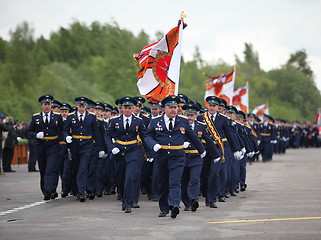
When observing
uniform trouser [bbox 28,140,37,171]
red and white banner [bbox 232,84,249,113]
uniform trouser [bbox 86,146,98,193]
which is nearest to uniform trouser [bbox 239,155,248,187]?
uniform trouser [bbox 86,146,98,193]

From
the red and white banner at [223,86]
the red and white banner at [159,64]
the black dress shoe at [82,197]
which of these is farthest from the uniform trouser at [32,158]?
the black dress shoe at [82,197]

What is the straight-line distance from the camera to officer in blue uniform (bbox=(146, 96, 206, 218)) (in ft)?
41.4

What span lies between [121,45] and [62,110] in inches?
2398

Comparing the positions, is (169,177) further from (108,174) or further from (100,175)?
(108,174)

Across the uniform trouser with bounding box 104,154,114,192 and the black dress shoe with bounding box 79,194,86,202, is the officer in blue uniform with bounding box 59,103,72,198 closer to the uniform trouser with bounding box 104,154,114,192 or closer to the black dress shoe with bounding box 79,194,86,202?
the black dress shoe with bounding box 79,194,86,202

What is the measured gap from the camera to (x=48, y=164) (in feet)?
53.0

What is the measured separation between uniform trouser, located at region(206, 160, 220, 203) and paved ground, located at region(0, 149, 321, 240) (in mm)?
304

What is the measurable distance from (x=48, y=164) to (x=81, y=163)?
747 millimetres

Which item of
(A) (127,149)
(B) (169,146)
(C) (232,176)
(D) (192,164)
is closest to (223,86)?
(C) (232,176)

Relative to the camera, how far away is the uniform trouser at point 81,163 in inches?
621

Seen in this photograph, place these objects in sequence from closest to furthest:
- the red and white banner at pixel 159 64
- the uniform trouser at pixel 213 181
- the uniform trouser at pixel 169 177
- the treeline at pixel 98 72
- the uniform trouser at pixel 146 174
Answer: the uniform trouser at pixel 169 177 → the uniform trouser at pixel 213 181 → the red and white banner at pixel 159 64 → the uniform trouser at pixel 146 174 → the treeline at pixel 98 72

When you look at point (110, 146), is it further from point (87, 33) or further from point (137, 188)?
point (87, 33)

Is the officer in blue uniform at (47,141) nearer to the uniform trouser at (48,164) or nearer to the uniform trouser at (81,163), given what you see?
the uniform trouser at (48,164)

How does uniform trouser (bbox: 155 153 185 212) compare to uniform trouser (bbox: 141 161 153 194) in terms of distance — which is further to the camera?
uniform trouser (bbox: 141 161 153 194)
